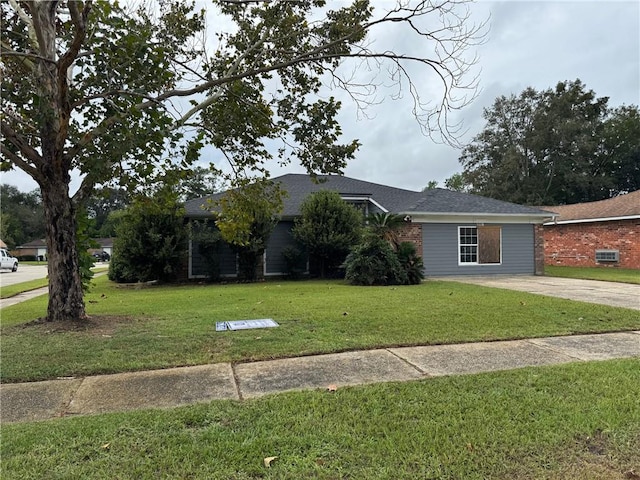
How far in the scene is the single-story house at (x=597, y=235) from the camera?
18609 millimetres

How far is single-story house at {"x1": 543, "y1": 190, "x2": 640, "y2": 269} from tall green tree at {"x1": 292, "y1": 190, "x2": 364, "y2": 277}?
8.68 m

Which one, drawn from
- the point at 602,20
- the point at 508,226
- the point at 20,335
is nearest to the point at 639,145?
the point at 508,226

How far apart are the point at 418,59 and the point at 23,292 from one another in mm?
14408

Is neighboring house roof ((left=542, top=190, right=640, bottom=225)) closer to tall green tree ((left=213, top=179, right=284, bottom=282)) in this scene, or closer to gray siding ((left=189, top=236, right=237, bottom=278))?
gray siding ((left=189, top=236, right=237, bottom=278))

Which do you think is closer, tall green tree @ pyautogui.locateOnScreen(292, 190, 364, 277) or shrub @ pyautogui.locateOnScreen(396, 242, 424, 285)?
→ shrub @ pyautogui.locateOnScreen(396, 242, 424, 285)

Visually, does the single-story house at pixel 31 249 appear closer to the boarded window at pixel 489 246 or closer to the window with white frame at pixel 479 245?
the window with white frame at pixel 479 245

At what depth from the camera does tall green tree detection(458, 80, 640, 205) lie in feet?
115

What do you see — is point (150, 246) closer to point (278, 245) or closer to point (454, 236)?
point (278, 245)

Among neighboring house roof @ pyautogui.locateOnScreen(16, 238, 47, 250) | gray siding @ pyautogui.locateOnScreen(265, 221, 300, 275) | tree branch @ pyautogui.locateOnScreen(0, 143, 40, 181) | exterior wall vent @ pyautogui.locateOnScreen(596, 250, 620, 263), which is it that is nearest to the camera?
tree branch @ pyautogui.locateOnScreen(0, 143, 40, 181)

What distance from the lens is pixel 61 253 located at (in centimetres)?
662

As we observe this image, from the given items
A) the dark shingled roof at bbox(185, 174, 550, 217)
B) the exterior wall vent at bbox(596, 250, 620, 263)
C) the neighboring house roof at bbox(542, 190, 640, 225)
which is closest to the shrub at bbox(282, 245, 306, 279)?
the dark shingled roof at bbox(185, 174, 550, 217)

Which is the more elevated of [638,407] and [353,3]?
[353,3]

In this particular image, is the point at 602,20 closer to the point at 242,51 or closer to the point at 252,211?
the point at 242,51

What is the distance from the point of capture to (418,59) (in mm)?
6230
